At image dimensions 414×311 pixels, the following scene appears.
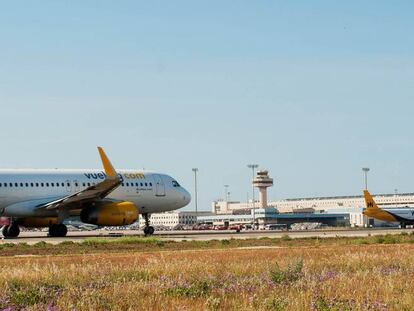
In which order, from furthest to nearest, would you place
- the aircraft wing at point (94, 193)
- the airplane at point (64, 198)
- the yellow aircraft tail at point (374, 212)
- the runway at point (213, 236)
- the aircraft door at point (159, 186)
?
1. the yellow aircraft tail at point (374, 212)
2. the aircraft door at point (159, 186)
3. the airplane at point (64, 198)
4. the aircraft wing at point (94, 193)
5. the runway at point (213, 236)

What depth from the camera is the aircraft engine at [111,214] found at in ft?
185

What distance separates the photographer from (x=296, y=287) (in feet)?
53.7

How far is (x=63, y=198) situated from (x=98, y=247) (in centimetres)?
1741

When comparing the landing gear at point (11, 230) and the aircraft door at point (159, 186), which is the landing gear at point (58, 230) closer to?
the landing gear at point (11, 230)

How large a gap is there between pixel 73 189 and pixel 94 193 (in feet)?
14.3

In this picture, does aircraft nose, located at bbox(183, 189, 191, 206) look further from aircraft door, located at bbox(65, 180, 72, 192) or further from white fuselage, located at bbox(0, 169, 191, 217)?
aircraft door, located at bbox(65, 180, 72, 192)

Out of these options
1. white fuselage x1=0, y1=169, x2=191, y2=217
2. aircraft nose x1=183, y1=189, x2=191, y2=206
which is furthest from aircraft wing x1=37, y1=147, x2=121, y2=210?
aircraft nose x1=183, y1=189, x2=191, y2=206

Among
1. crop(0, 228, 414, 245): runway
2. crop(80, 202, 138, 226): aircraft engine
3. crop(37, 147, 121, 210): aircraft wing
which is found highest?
crop(37, 147, 121, 210): aircraft wing

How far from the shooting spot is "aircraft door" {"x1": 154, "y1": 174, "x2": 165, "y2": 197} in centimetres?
6456

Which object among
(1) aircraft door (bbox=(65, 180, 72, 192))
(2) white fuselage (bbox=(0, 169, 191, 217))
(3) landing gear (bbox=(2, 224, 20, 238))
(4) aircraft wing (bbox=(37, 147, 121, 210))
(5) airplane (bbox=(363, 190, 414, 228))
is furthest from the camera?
(5) airplane (bbox=(363, 190, 414, 228))

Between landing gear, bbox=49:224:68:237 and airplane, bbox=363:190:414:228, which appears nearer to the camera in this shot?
landing gear, bbox=49:224:68:237

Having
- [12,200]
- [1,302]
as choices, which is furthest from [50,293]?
[12,200]

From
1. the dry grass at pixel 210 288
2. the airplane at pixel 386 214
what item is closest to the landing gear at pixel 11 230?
the dry grass at pixel 210 288

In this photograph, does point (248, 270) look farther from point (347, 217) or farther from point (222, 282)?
point (347, 217)
